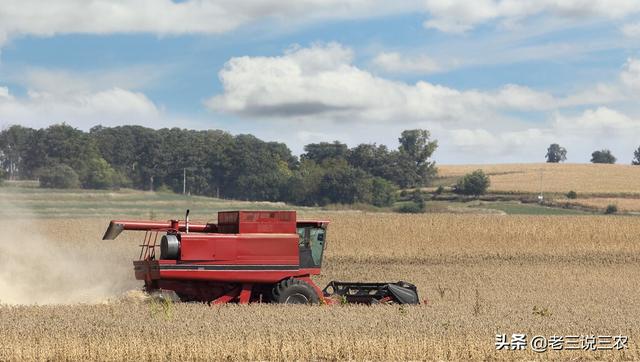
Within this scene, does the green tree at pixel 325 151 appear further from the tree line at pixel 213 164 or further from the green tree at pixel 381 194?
the green tree at pixel 381 194

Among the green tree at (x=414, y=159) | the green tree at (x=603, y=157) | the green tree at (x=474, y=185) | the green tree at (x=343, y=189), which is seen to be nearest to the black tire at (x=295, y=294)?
the green tree at (x=343, y=189)

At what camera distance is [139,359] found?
41.8ft

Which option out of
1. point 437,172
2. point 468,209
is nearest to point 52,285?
point 468,209

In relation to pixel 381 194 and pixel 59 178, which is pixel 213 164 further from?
pixel 59 178

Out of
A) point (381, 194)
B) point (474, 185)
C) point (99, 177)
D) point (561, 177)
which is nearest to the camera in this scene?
point (99, 177)

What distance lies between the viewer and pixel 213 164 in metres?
107

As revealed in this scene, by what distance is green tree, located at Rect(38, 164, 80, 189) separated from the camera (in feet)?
265

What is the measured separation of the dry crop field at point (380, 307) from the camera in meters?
13.1

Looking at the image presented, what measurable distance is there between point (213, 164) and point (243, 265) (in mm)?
87553

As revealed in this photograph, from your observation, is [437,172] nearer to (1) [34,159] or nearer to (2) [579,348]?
(1) [34,159]

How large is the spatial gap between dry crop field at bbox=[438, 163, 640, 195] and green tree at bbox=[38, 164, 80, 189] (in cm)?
4535

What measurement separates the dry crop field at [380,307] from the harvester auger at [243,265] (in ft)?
2.51

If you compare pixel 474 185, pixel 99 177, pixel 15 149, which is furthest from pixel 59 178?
pixel 474 185

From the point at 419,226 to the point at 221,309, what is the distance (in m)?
28.7
